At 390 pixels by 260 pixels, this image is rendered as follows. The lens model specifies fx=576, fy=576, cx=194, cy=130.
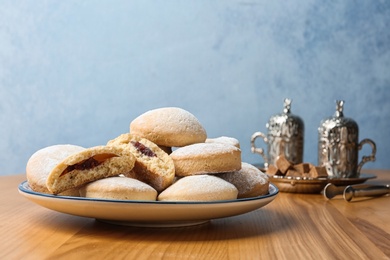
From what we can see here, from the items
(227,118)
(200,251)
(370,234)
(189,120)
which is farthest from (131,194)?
(227,118)

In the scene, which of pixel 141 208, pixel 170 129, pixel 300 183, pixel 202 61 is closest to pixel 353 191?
pixel 300 183

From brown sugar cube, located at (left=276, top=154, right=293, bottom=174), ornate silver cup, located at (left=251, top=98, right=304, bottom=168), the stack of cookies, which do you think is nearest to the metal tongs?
brown sugar cube, located at (left=276, top=154, right=293, bottom=174)

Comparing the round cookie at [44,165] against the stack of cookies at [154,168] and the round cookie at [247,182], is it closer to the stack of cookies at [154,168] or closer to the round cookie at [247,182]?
the stack of cookies at [154,168]

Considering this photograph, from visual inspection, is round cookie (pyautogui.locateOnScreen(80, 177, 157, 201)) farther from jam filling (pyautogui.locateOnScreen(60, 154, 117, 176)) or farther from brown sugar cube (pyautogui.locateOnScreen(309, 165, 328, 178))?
brown sugar cube (pyautogui.locateOnScreen(309, 165, 328, 178))

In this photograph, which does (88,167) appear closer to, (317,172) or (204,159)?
(204,159)

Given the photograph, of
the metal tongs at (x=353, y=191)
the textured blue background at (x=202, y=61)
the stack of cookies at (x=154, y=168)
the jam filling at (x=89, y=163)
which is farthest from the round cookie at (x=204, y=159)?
the textured blue background at (x=202, y=61)

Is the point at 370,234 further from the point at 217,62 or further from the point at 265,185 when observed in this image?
the point at 217,62

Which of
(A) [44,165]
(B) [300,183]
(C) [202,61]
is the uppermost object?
(C) [202,61]
